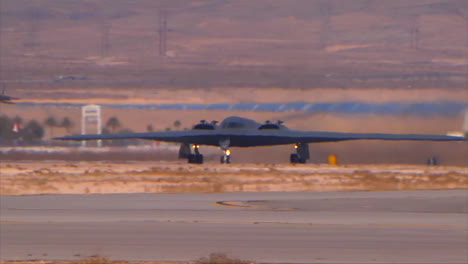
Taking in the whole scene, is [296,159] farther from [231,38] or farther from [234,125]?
[231,38]

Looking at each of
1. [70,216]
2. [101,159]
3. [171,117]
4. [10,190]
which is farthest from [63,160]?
[70,216]

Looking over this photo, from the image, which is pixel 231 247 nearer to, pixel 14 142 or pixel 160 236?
pixel 160 236

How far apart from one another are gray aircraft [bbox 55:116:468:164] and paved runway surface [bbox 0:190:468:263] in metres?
17.1

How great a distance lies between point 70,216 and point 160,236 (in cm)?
386

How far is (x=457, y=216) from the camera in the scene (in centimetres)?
2183

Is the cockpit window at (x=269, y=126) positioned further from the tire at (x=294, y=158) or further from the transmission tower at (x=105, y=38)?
the transmission tower at (x=105, y=38)

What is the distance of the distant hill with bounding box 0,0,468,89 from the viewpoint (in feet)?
293

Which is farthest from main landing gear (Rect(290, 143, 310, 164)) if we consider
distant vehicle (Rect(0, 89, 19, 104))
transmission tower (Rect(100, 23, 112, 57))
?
transmission tower (Rect(100, 23, 112, 57))

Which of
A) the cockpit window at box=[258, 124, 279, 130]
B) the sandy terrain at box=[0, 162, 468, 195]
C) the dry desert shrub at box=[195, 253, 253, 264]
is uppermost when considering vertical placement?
the cockpit window at box=[258, 124, 279, 130]

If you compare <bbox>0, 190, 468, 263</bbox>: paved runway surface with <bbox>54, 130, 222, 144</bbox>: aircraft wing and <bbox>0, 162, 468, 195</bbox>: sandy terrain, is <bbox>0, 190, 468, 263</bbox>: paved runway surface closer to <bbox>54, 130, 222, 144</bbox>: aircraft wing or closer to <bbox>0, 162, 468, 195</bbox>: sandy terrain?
<bbox>0, 162, 468, 195</bbox>: sandy terrain

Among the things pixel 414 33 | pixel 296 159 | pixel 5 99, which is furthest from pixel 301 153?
pixel 414 33

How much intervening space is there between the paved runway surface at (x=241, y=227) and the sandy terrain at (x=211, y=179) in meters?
3.88

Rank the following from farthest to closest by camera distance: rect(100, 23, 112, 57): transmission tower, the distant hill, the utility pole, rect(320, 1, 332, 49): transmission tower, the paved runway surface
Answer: rect(320, 1, 332, 49): transmission tower < the utility pole < rect(100, 23, 112, 57): transmission tower < the distant hill < the paved runway surface

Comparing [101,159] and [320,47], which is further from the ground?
[320,47]
